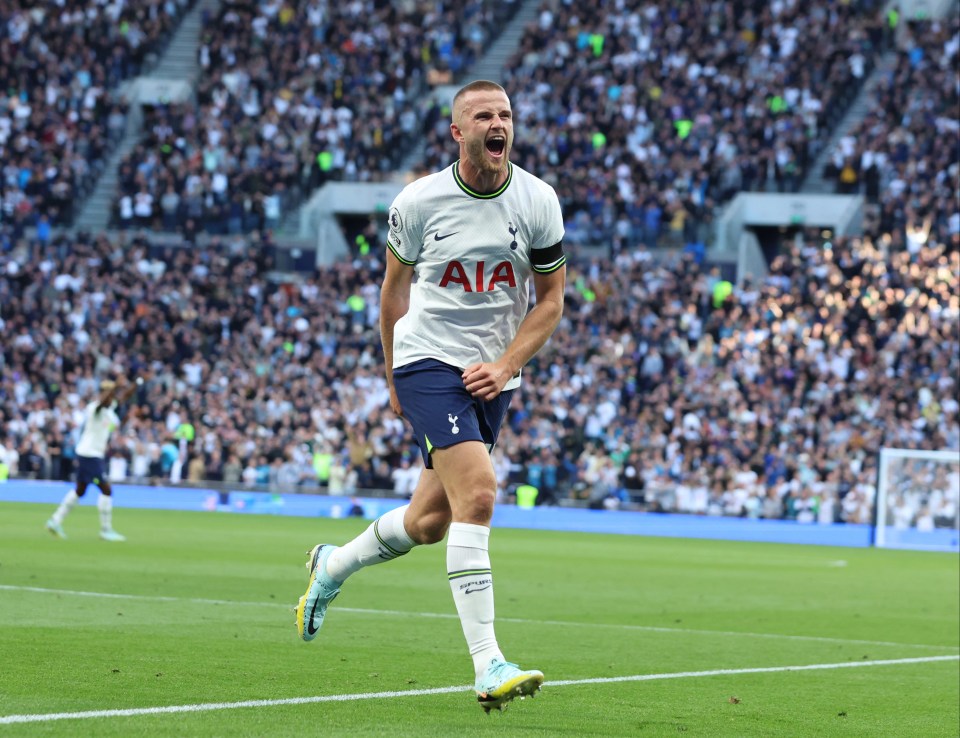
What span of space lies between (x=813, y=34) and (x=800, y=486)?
578 inches

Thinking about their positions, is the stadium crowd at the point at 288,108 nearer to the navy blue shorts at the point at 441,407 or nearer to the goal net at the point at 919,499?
the goal net at the point at 919,499

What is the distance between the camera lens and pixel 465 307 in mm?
7430

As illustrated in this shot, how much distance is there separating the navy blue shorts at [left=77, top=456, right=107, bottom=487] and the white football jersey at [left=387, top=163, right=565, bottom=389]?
46.9 ft

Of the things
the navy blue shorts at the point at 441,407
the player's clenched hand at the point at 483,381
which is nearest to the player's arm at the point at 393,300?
the navy blue shorts at the point at 441,407

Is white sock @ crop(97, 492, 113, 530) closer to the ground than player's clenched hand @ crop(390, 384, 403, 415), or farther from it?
closer to the ground

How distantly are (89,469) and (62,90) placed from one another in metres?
27.2

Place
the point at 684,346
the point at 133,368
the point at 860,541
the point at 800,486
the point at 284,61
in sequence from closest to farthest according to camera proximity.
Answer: the point at 860,541
the point at 800,486
the point at 684,346
the point at 133,368
the point at 284,61

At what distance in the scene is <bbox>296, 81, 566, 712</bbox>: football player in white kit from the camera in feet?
23.4

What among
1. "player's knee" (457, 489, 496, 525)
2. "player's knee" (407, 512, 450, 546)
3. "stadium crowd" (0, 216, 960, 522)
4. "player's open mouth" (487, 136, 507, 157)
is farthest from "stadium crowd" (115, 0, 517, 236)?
"player's knee" (457, 489, 496, 525)

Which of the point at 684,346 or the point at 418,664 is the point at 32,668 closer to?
the point at 418,664

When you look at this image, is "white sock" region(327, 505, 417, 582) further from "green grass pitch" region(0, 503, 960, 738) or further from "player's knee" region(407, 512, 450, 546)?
"green grass pitch" region(0, 503, 960, 738)

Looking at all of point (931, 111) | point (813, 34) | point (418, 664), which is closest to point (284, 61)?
point (813, 34)

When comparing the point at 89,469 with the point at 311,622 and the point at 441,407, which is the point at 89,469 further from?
the point at 441,407

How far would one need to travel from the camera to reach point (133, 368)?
127 feet
